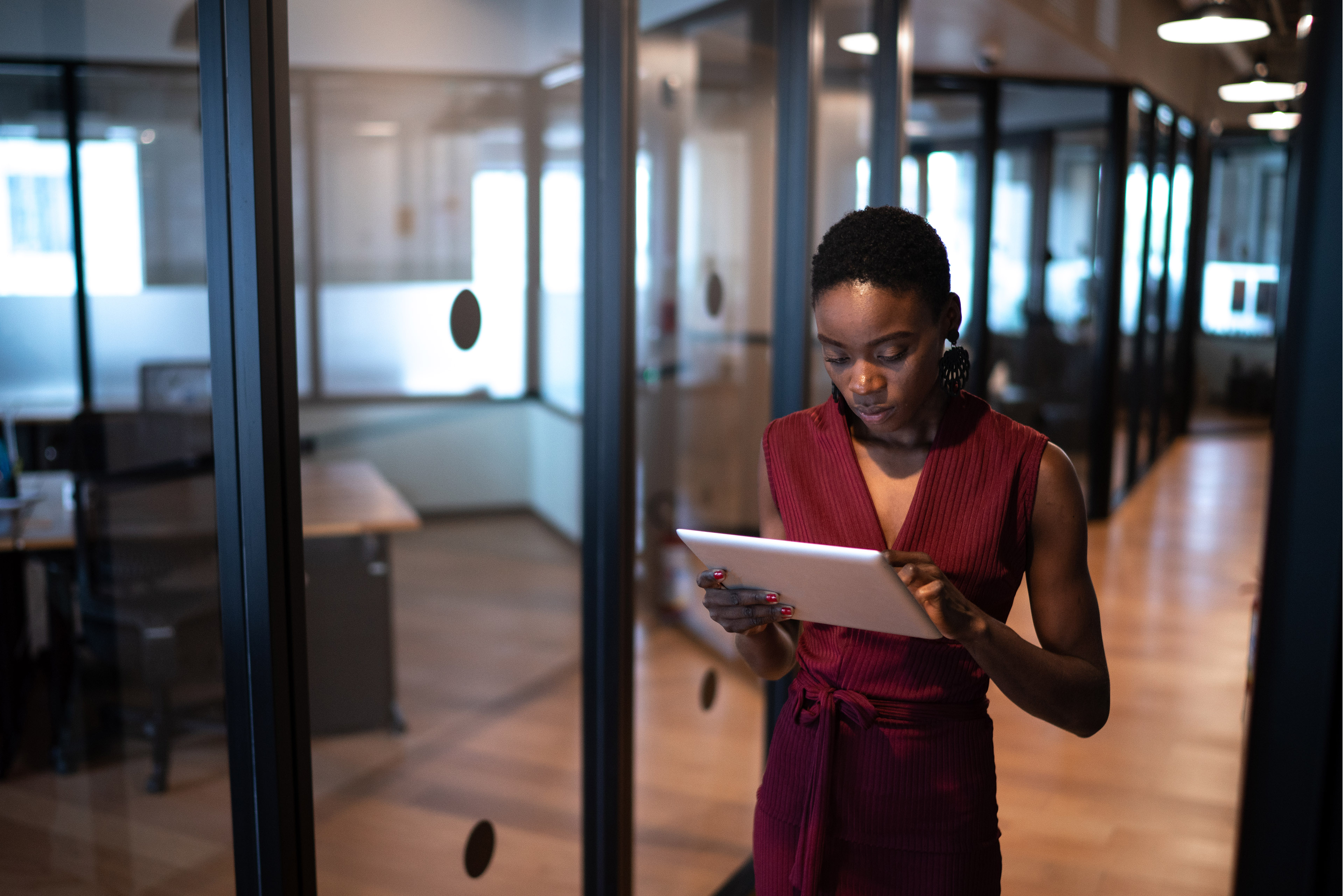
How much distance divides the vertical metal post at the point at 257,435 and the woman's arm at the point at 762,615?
24.3 inches

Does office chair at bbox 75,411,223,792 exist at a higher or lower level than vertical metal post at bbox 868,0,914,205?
lower

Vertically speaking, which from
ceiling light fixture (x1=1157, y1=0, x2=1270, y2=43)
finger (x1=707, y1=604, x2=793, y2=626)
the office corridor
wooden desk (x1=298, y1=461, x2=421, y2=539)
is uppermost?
ceiling light fixture (x1=1157, y1=0, x2=1270, y2=43)

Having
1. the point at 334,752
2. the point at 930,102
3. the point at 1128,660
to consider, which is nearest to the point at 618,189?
the point at 334,752

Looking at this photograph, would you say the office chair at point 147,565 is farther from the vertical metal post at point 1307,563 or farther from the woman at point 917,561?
the vertical metal post at point 1307,563

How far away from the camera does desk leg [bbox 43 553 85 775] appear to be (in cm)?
211

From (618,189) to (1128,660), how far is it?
374 centimetres

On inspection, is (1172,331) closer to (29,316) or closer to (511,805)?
(511,805)

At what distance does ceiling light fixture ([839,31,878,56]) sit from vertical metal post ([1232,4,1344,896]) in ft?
5.81

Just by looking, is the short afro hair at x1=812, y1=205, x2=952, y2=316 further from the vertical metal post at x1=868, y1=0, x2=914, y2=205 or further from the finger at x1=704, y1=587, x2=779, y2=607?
the vertical metal post at x1=868, y1=0, x2=914, y2=205

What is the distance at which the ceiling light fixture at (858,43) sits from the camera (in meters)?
3.31

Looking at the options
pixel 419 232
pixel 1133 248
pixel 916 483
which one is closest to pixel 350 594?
pixel 419 232

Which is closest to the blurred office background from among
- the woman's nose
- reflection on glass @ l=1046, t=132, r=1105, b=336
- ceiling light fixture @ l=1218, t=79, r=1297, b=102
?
ceiling light fixture @ l=1218, t=79, r=1297, b=102

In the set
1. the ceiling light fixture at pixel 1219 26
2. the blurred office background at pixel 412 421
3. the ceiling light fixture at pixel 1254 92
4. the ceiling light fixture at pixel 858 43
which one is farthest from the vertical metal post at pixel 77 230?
the ceiling light fixture at pixel 1254 92

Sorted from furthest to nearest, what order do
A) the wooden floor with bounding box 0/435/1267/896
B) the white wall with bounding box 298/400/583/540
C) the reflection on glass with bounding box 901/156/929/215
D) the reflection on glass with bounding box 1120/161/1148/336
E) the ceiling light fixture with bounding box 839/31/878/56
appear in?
the reflection on glass with bounding box 1120/161/1148/336
the reflection on glass with bounding box 901/156/929/215
the ceiling light fixture with bounding box 839/31/878/56
the white wall with bounding box 298/400/583/540
the wooden floor with bounding box 0/435/1267/896
